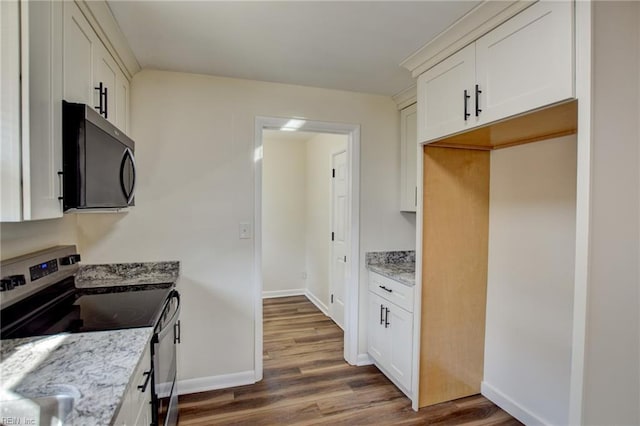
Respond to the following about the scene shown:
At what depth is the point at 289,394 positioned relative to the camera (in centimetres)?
238

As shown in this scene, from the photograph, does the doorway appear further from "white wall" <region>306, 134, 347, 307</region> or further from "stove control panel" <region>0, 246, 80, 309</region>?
"stove control panel" <region>0, 246, 80, 309</region>

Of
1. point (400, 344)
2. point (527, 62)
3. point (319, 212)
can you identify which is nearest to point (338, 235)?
point (319, 212)

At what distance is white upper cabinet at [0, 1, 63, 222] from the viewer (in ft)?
3.30

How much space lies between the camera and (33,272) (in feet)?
4.90

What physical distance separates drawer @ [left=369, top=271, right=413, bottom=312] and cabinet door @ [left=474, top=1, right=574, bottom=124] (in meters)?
1.23

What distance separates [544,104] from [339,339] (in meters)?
2.74

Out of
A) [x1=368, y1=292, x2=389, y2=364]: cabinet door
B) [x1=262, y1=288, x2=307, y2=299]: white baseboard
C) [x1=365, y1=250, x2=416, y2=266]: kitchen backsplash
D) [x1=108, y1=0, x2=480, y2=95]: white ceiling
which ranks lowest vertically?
[x1=262, y1=288, x2=307, y2=299]: white baseboard

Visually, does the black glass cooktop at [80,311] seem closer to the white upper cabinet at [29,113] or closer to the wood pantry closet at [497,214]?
the white upper cabinet at [29,113]

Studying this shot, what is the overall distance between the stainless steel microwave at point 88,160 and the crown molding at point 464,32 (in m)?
1.78

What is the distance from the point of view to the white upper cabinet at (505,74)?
1297 millimetres

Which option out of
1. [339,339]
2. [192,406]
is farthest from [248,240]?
[339,339]

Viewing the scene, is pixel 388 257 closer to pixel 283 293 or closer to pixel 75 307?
pixel 75 307

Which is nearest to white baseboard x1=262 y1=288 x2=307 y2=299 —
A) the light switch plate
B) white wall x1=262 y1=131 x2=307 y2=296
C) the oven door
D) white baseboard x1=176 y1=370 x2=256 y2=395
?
white wall x1=262 y1=131 x2=307 y2=296

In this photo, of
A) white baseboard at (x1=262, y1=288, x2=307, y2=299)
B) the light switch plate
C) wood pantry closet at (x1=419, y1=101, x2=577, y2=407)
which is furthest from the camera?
white baseboard at (x1=262, y1=288, x2=307, y2=299)
